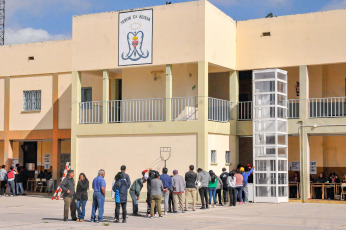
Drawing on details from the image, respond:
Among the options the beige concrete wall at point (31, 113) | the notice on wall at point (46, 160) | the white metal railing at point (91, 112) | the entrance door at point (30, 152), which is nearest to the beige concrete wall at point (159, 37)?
the white metal railing at point (91, 112)

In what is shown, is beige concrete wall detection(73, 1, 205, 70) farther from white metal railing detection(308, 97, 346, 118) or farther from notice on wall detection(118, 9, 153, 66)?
white metal railing detection(308, 97, 346, 118)

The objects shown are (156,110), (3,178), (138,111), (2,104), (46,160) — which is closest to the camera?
(156,110)

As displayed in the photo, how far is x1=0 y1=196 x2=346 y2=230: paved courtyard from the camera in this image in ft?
61.7

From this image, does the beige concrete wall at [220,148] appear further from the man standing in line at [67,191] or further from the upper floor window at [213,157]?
the man standing in line at [67,191]

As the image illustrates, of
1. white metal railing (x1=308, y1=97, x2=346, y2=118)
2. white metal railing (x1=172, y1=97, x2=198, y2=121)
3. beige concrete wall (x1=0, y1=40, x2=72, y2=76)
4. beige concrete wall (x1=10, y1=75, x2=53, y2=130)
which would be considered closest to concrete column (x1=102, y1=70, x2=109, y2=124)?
white metal railing (x1=172, y1=97, x2=198, y2=121)

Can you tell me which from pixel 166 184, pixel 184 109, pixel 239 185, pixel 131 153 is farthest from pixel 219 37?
pixel 166 184

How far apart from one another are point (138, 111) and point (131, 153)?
2464mm

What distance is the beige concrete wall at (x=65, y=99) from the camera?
33219 mm

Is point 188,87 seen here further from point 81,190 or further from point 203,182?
point 81,190

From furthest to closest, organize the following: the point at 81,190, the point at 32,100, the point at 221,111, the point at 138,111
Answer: the point at 32,100 < the point at 138,111 < the point at 221,111 < the point at 81,190

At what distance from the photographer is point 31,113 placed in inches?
1346

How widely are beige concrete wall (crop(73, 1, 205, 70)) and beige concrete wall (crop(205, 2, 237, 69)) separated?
0.37 metres

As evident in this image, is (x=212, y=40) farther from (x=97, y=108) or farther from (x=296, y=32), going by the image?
(x=97, y=108)

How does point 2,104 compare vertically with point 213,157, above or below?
above
